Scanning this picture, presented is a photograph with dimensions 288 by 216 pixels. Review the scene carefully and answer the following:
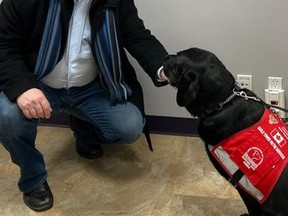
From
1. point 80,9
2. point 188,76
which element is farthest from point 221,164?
point 80,9

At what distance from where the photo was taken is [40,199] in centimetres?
179

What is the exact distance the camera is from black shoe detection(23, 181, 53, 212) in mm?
1784

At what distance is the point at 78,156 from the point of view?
2115 millimetres

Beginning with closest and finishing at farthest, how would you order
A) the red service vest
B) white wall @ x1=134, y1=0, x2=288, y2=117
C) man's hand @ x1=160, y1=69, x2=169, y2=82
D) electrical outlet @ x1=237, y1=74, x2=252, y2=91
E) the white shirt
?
the red service vest < man's hand @ x1=160, y1=69, x2=169, y2=82 < the white shirt < white wall @ x1=134, y1=0, x2=288, y2=117 < electrical outlet @ x1=237, y1=74, x2=252, y2=91

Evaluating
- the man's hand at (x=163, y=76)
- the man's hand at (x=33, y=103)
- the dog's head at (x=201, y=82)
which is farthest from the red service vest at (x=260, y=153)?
the man's hand at (x=33, y=103)

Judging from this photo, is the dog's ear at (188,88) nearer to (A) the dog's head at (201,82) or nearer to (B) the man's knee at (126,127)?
(A) the dog's head at (201,82)

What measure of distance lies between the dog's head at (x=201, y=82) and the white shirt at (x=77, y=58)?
17.5 inches

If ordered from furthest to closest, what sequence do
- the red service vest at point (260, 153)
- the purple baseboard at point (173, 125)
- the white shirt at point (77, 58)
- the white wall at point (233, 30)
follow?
the purple baseboard at point (173, 125) → the white wall at point (233, 30) → the white shirt at point (77, 58) → the red service vest at point (260, 153)

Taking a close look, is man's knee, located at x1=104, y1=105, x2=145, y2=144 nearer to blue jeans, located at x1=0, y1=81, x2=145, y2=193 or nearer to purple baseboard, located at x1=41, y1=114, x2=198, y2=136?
blue jeans, located at x1=0, y1=81, x2=145, y2=193

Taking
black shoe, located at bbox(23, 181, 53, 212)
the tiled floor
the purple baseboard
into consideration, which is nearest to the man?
black shoe, located at bbox(23, 181, 53, 212)

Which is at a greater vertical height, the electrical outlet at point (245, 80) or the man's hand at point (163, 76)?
the man's hand at point (163, 76)

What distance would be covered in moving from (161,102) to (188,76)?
78 centimetres

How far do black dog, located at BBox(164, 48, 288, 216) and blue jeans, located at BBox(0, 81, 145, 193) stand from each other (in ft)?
1.38

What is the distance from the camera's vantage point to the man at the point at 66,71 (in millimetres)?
1649
